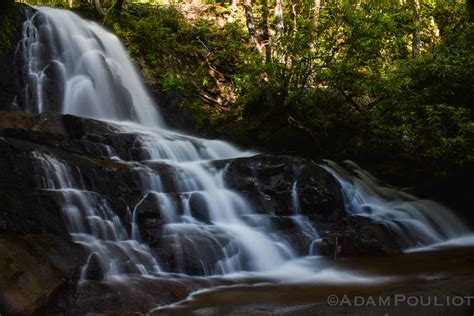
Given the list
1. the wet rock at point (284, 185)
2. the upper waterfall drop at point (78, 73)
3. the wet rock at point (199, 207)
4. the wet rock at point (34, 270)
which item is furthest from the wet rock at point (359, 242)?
the upper waterfall drop at point (78, 73)

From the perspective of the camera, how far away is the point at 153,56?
14.4 m

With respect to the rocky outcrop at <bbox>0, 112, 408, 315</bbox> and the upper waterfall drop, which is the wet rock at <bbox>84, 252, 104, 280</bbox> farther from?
the upper waterfall drop

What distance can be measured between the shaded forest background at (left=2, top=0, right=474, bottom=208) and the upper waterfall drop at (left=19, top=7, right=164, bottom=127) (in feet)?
3.18

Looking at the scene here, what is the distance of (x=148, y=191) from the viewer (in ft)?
23.5

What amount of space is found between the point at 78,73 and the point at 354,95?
7.57m

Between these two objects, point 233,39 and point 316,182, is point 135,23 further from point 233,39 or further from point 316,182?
point 316,182

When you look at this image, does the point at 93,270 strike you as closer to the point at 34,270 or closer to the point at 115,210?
the point at 34,270

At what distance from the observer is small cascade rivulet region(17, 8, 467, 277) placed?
6.00 meters

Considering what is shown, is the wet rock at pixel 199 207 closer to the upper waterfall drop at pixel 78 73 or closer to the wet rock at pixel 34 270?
the wet rock at pixel 34 270

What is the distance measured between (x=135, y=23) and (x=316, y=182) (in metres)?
10.2

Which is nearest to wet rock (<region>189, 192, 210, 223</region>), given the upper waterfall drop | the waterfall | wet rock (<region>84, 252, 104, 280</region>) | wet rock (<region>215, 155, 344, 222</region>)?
wet rock (<region>215, 155, 344, 222</region>)

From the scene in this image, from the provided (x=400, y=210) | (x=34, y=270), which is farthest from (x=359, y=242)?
(x=34, y=270)

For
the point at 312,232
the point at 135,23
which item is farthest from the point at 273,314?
the point at 135,23

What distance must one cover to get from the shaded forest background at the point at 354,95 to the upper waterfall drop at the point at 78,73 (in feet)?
3.18
